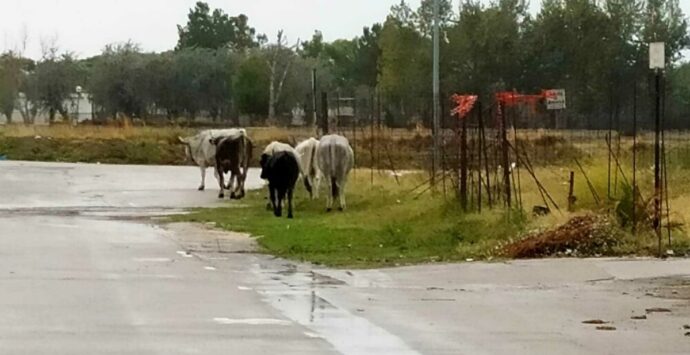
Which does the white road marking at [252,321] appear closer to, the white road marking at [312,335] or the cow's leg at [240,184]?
the white road marking at [312,335]

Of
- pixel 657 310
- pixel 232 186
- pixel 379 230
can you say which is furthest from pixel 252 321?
pixel 232 186

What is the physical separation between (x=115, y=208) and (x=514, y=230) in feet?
42.2

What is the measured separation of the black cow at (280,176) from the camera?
28.8 meters

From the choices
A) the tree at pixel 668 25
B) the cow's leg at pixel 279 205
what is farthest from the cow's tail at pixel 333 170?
the tree at pixel 668 25

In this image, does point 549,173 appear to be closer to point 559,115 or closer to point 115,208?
point 115,208

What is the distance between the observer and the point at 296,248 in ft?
70.5

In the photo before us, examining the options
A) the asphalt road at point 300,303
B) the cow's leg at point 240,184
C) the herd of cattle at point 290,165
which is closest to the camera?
the asphalt road at point 300,303

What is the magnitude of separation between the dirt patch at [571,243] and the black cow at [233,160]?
1634cm

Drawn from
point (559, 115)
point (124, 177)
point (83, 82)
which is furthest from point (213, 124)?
point (124, 177)

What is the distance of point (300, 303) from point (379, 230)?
9.13 m

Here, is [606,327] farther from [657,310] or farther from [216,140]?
[216,140]

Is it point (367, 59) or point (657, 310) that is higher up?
point (367, 59)

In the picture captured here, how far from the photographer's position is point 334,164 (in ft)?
A: 98.8

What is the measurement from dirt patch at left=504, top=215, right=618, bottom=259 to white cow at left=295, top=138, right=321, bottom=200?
38.4ft
